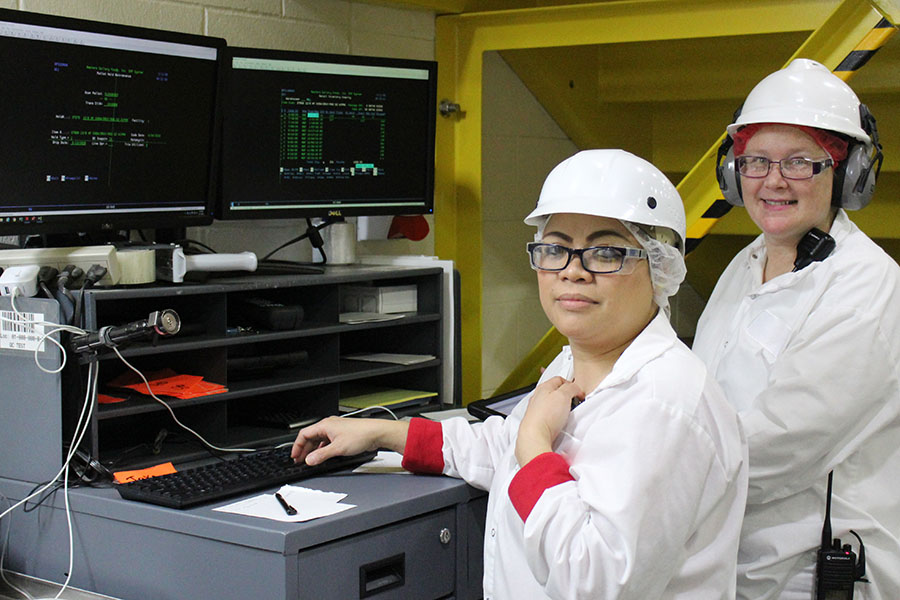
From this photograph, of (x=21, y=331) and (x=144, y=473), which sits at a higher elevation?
(x=21, y=331)

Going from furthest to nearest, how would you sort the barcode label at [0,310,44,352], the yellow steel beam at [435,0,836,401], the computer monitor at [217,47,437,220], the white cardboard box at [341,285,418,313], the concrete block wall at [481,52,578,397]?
the concrete block wall at [481,52,578,397] → the yellow steel beam at [435,0,836,401] → the white cardboard box at [341,285,418,313] → the computer monitor at [217,47,437,220] → the barcode label at [0,310,44,352]

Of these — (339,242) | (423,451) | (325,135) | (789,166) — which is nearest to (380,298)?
(339,242)

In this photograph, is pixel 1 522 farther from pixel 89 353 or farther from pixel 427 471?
pixel 427 471

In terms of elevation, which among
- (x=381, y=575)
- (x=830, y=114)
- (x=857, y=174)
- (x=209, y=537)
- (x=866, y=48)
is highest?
(x=866, y=48)

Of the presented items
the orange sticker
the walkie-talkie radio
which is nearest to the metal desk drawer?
the orange sticker

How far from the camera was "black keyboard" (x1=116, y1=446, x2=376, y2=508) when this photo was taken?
5.59 feet

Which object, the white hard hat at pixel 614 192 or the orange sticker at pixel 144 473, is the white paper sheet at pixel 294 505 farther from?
the white hard hat at pixel 614 192

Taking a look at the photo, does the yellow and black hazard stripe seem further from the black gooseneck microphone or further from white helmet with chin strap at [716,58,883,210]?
the black gooseneck microphone

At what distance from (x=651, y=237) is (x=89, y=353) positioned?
97cm

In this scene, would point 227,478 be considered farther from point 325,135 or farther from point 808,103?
point 808,103

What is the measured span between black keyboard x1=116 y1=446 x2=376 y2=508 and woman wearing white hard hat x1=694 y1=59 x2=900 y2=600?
75 centimetres

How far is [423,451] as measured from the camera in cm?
192

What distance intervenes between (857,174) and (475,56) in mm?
1533

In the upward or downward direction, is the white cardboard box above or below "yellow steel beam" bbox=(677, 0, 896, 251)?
below
